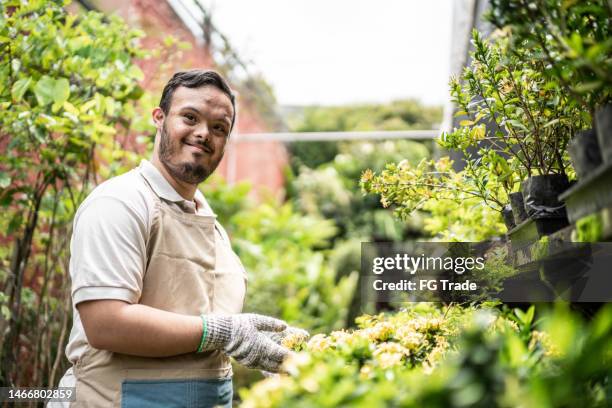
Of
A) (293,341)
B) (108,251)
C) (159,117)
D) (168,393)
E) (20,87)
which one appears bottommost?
(168,393)

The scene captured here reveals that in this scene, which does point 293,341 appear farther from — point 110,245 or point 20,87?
point 20,87

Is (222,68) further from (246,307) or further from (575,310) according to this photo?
(575,310)

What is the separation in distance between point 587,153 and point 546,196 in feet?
1.16

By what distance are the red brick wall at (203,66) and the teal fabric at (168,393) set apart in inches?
103

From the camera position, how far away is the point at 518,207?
1.61 m

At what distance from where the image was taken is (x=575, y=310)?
148cm

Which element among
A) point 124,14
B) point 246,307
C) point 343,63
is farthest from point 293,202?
point 124,14

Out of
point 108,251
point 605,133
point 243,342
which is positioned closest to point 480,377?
point 605,133

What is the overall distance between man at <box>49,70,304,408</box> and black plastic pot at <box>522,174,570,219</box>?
81 cm

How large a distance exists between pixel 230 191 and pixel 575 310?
736 centimetres

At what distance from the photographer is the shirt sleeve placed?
1.60 metres

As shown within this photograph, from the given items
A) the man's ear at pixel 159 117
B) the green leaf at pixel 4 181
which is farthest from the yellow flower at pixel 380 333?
the green leaf at pixel 4 181

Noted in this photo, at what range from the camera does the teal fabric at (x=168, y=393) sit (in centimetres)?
171

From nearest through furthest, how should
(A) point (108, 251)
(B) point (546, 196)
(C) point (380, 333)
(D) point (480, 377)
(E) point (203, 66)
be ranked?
(D) point (480, 377)
(B) point (546, 196)
(C) point (380, 333)
(A) point (108, 251)
(E) point (203, 66)
